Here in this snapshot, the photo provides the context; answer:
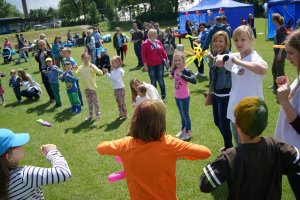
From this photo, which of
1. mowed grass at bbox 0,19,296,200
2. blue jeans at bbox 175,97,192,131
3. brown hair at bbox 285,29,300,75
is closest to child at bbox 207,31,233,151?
mowed grass at bbox 0,19,296,200

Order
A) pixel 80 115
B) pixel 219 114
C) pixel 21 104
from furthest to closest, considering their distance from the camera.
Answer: pixel 21 104 → pixel 80 115 → pixel 219 114

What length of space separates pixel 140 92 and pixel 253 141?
3.40 m

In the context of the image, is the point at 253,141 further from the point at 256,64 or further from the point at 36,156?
the point at 36,156

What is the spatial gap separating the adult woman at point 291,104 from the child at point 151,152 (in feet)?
2.46

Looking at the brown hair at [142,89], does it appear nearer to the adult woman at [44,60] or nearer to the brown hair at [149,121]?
the brown hair at [149,121]

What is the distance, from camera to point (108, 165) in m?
5.11

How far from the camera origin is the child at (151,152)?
7.51 feet

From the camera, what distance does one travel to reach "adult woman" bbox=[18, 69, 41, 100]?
10.1m

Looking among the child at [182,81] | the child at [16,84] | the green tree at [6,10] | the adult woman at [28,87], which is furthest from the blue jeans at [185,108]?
the green tree at [6,10]

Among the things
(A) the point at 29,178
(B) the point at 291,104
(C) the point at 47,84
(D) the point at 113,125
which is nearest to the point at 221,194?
(B) the point at 291,104

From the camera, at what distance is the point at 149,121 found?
227cm

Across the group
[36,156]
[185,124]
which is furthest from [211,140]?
[36,156]

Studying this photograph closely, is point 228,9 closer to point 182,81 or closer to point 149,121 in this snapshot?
point 182,81

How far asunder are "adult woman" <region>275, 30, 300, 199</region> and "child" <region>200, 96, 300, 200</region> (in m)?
0.42
